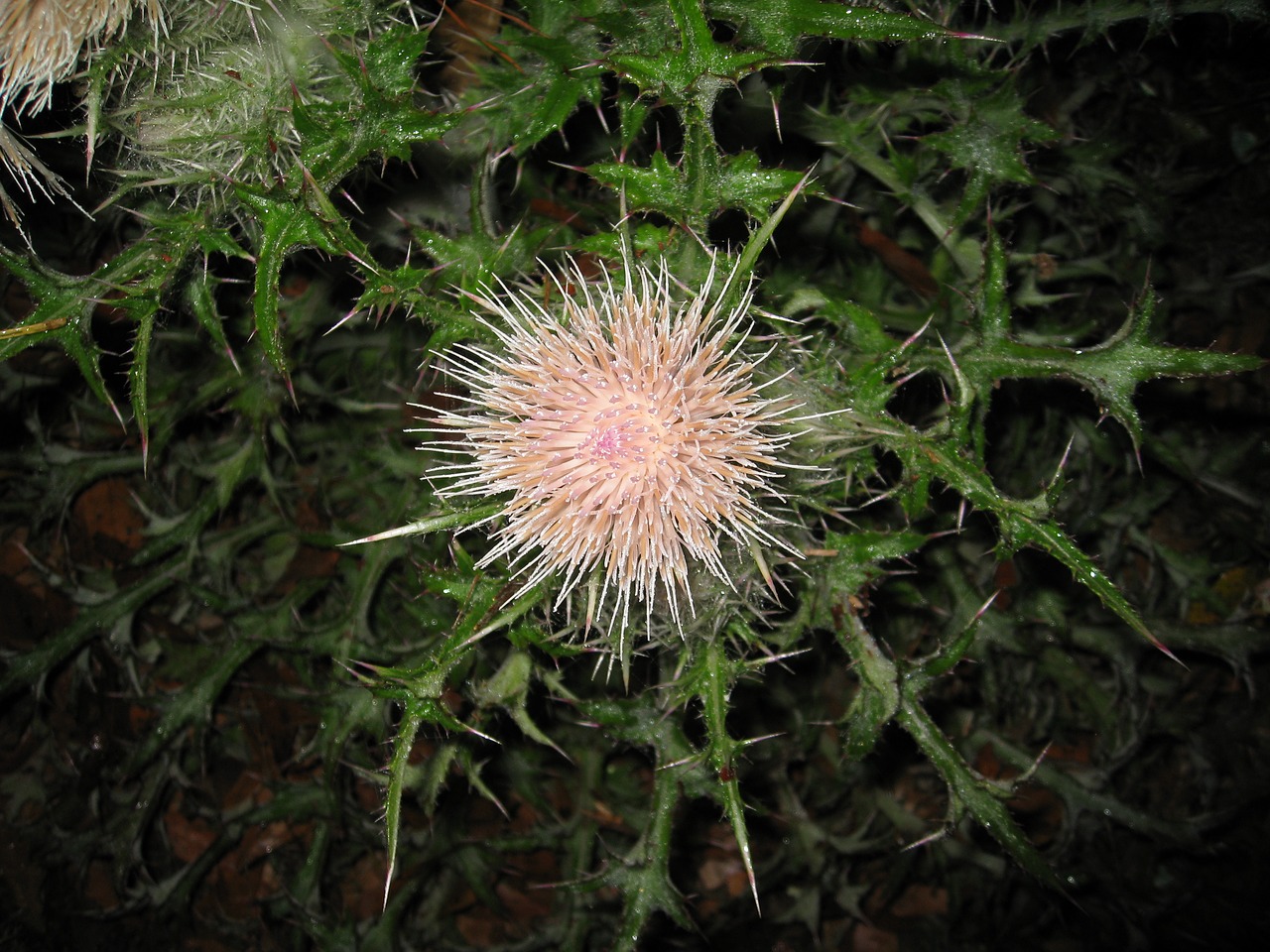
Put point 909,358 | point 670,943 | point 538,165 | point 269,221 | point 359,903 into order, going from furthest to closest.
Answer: point 359,903
point 670,943
point 538,165
point 909,358
point 269,221

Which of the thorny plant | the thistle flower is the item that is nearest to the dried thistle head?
the thorny plant

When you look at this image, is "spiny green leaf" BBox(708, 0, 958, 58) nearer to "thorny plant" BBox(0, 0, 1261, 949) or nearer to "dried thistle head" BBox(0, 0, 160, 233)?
"thorny plant" BBox(0, 0, 1261, 949)

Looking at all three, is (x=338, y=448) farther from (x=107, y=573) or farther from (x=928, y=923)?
(x=928, y=923)

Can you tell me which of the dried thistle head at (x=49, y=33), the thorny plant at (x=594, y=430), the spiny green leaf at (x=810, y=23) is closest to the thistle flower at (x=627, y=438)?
the thorny plant at (x=594, y=430)

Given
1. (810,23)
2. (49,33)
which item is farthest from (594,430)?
(49,33)

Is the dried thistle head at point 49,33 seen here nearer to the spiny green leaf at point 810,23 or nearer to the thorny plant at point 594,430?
the thorny plant at point 594,430

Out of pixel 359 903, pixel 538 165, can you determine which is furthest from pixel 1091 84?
pixel 359 903
